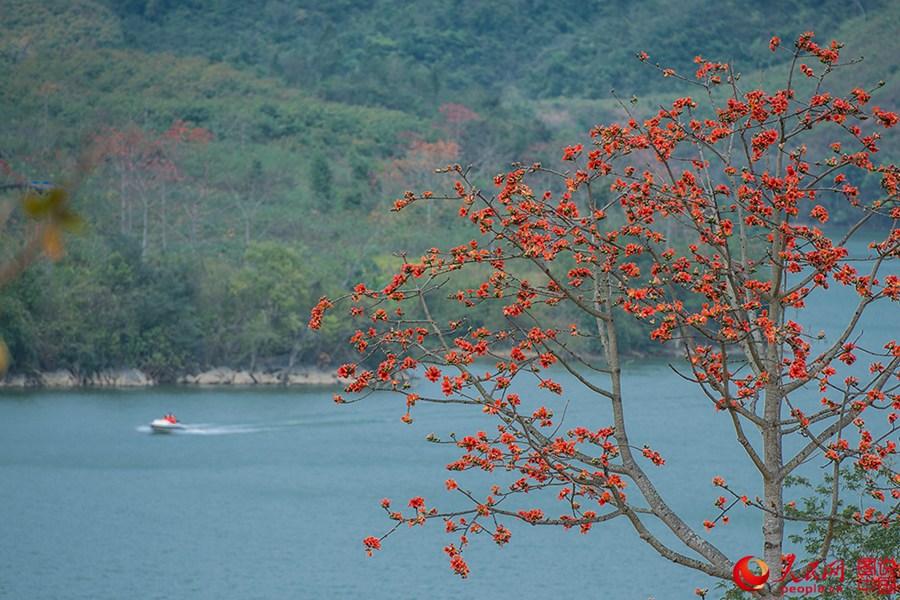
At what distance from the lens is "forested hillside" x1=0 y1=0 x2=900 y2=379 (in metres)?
51.4

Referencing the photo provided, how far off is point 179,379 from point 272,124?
26.2 m

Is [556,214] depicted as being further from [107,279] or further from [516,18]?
[516,18]

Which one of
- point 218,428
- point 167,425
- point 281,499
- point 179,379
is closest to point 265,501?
point 281,499

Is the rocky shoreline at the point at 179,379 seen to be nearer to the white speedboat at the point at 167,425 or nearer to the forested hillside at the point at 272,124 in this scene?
the forested hillside at the point at 272,124

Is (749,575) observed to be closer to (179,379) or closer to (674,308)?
(674,308)

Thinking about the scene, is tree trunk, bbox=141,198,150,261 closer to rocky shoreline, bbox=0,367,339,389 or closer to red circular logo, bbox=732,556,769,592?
rocky shoreline, bbox=0,367,339,389

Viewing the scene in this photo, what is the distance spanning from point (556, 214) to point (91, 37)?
85582 millimetres

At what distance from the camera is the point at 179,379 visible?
51.4 metres

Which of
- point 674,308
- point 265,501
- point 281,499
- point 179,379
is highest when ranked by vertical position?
point 179,379

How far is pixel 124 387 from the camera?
50.4 meters

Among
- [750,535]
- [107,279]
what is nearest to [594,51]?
[107,279]

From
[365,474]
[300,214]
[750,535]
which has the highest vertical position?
[300,214]

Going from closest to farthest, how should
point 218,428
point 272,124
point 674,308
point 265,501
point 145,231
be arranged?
1. point 674,308
2. point 265,501
3. point 218,428
4. point 145,231
5. point 272,124

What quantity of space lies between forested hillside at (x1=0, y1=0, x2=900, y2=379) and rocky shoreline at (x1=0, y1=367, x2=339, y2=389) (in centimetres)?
36
